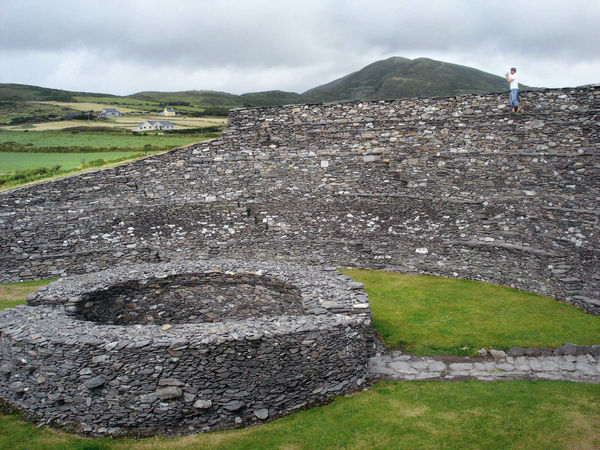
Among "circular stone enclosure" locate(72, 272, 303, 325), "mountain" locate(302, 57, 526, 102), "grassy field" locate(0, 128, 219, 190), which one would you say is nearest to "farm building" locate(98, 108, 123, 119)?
"grassy field" locate(0, 128, 219, 190)

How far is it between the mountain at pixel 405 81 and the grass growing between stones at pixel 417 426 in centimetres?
7778

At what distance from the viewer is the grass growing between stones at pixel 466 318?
486 inches

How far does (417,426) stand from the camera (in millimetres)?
8602

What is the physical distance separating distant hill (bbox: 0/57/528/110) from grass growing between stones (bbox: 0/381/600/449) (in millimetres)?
77926

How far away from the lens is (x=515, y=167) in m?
17.3

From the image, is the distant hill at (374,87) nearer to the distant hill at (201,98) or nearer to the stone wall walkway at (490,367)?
the distant hill at (201,98)

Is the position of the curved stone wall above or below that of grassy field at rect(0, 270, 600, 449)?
above

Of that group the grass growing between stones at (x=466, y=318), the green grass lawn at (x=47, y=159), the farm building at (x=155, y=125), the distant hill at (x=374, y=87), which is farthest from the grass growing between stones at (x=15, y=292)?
the distant hill at (x=374, y=87)

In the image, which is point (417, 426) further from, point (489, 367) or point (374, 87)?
point (374, 87)

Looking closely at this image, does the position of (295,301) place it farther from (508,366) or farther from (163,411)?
(508,366)

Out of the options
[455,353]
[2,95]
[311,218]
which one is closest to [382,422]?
[455,353]

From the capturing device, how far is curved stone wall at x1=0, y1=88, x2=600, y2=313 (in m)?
16.6

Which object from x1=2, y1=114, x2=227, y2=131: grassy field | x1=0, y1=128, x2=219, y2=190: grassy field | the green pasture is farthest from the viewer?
x1=2, y1=114, x2=227, y2=131: grassy field

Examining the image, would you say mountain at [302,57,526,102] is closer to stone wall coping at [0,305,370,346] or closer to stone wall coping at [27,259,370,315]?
stone wall coping at [27,259,370,315]
